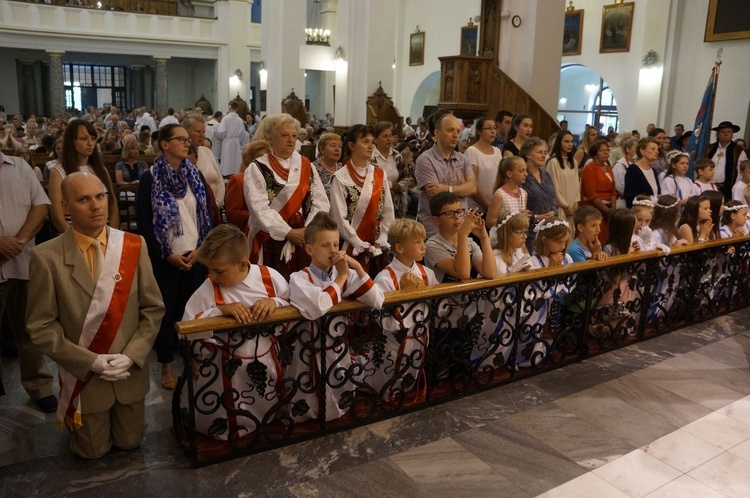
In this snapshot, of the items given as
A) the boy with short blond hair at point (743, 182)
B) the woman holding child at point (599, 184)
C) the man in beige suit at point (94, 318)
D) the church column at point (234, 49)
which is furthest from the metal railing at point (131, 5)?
the man in beige suit at point (94, 318)

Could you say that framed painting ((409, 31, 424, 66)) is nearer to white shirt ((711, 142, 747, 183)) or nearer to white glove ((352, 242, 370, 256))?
white shirt ((711, 142, 747, 183))

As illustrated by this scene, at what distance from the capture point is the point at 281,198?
395cm

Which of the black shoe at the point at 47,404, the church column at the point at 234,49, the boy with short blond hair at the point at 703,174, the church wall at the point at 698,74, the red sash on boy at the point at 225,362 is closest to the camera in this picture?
the red sash on boy at the point at 225,362

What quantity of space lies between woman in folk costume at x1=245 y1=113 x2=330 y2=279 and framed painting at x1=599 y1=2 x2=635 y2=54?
14.1 metres

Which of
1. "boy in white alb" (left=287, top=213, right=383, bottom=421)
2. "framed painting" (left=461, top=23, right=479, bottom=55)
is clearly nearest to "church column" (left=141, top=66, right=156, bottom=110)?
"framed painting" (left=461, top=23, right=479, bottom=55)

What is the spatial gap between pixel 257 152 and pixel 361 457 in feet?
7.83

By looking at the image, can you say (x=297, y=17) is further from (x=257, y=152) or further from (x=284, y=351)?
(x=284, y=351)

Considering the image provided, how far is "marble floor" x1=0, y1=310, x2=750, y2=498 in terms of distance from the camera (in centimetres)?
276

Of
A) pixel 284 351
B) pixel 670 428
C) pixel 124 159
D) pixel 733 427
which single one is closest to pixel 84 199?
pixel 284 351

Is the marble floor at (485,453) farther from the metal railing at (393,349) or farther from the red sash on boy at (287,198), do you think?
the red sash on boy at (287,198)

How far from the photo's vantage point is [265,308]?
9.41 feet

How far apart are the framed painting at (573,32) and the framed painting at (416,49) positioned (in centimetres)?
568

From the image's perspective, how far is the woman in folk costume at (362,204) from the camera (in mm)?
4129

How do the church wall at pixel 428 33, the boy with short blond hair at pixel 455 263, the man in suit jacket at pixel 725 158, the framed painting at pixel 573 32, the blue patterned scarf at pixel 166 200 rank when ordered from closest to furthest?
the boy with short blond hair at pixel 455 263, the blue patterned scarf at pixel 166 200, the man in suit jacket at pixel 725 158, the framed painting at pixel 573 32, the church wall at pixel 428 33
